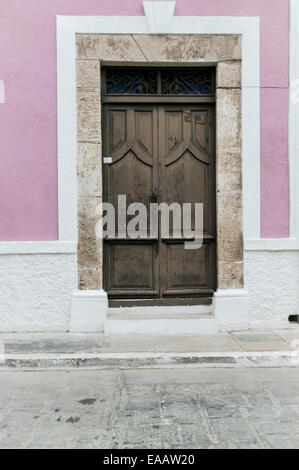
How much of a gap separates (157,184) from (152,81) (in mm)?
1379

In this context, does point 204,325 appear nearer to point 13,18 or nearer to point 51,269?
point 51,269

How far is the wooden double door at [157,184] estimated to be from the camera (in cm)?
719

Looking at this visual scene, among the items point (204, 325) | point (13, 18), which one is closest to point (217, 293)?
point (204, 325)

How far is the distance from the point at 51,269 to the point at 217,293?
7.15 feet

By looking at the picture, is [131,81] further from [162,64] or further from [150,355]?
[150,355]

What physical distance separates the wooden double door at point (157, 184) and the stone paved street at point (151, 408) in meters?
1.93

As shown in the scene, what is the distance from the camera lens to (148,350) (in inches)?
233

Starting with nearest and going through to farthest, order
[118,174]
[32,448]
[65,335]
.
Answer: [32,448] → [65,335] → [118,174]

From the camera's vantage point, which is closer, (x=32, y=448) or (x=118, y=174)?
(x=32, y=448)

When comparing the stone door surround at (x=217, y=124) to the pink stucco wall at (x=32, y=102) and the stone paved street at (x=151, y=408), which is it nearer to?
the pink stucco wall at (x=32, y=102)

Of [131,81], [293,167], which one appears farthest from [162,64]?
[293,167]

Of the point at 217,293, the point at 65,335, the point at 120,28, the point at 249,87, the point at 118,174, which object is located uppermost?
the point at 120,28

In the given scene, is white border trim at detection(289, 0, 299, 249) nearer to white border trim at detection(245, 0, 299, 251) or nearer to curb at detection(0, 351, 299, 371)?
white border trim at detection(245, 0, 299, 251)

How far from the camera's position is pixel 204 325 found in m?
6.86
